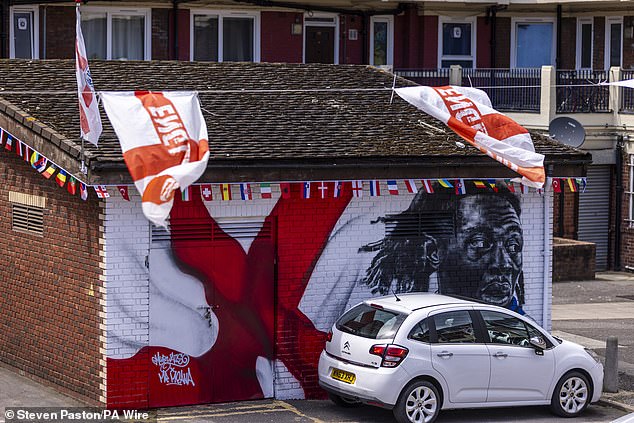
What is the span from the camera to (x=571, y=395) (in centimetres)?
1609

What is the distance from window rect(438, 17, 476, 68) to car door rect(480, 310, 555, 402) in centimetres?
1981

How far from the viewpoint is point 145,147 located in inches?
531

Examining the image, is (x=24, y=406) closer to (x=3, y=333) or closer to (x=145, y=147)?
(x=3, y=333)

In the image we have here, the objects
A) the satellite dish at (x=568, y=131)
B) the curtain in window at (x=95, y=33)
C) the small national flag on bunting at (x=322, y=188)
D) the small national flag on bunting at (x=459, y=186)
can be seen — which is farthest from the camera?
the curtain in window at (x=95, y=33)

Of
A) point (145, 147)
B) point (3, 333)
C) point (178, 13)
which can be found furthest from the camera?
point (178, 13)

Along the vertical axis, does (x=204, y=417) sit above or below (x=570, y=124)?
below

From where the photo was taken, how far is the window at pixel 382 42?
3428 centimetres

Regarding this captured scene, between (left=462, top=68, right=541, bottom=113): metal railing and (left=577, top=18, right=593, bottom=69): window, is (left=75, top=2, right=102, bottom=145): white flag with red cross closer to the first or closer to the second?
(left=462, top=68, right=541, bottom=113): metal railing

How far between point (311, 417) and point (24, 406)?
147 inches

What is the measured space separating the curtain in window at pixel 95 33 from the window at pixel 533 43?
1200cm

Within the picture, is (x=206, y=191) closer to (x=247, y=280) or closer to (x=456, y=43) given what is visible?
(x=247, y=280)

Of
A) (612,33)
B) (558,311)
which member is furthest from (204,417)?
(612,33)

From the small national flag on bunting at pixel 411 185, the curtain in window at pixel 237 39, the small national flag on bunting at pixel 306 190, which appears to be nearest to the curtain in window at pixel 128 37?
the curtain in window at pixel 237 39

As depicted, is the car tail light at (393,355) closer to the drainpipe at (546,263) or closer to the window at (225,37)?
the drainpipe at (546,263)
